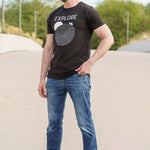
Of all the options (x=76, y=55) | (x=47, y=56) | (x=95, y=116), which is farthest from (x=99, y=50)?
→ (x=95, y=116)

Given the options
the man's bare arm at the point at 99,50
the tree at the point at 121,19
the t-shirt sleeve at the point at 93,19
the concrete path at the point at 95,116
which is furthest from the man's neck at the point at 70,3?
the tree at the point at 121,19

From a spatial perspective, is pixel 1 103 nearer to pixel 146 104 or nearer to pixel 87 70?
pixel 146 104

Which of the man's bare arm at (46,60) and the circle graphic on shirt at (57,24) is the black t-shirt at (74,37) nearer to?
the circle graphic on shirt at (57,24)

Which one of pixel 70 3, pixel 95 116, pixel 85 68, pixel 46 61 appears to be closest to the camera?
pixel 85 68

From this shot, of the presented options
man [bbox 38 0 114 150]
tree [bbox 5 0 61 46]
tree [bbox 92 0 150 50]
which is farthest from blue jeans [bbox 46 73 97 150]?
tree [bbox 5 0 61 46]

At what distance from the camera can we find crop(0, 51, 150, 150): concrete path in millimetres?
4250

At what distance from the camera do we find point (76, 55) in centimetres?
277

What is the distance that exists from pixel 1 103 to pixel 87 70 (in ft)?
11.9

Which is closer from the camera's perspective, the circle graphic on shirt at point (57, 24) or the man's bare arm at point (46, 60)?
the circle graphic on shirt at point (57, 24)

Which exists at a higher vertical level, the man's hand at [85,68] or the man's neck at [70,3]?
the man's neck at [70,3]

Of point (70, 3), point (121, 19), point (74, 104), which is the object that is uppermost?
point (70, 3)

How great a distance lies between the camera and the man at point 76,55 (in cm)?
276

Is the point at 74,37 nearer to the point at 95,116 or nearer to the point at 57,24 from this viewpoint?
the point at 57,24

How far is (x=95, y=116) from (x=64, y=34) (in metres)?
2.67
